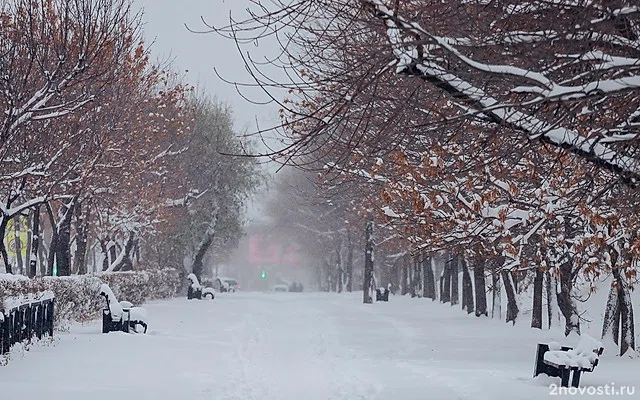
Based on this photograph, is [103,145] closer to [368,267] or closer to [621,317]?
[621,317]

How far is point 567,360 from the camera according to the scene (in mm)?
13445

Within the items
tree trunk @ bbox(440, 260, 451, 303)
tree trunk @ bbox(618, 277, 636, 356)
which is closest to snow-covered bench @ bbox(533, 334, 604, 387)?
tree trunk @ bbox(618, 277, 636, 356)

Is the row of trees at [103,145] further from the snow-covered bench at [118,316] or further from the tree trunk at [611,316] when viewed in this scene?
the tree trunk at [611,316]

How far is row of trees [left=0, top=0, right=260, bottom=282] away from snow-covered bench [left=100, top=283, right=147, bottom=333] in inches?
117

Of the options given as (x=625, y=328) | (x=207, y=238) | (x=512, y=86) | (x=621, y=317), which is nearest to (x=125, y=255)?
(x=207, y=238)

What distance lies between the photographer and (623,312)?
793 inches

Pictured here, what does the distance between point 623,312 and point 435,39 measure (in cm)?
1497

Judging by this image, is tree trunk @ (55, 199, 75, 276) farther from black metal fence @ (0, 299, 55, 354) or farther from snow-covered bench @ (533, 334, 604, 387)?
snow-covered bench @ (533, 334, 604, 387)

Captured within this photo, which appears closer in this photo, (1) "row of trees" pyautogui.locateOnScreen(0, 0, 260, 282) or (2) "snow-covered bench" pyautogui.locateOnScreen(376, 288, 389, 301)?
(1) "row of trees" pyautogui.locateOnScreen(0, 0, 260, 282)

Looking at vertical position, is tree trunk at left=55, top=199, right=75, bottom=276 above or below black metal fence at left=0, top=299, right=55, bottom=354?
above

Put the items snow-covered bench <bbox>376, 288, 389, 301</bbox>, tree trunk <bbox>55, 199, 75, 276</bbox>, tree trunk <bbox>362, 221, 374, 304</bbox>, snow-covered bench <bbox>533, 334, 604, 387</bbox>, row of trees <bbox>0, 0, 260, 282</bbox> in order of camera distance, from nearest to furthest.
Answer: snow-covered bench <bbox>533, 334, 604, 387</bbox> < row of trees <bbox>0, 0, 260, 282</bbox> < tree trunk <bbox>55, 199, 75, 276</bbox> < tree trunk <bbox>362, 221, 374, 304</bbox> < snow-covered bench <bbox>376, 288, 389, 301</bbox>

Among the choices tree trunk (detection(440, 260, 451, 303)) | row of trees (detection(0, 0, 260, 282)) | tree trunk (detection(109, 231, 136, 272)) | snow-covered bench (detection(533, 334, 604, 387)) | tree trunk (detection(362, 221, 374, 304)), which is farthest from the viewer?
tree trunk (detection(362, 221, 374, 304))

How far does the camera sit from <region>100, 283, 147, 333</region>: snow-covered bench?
20.9 m

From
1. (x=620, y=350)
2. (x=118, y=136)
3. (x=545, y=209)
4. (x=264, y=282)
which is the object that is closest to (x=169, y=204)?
Result: (x=118, y=136)
